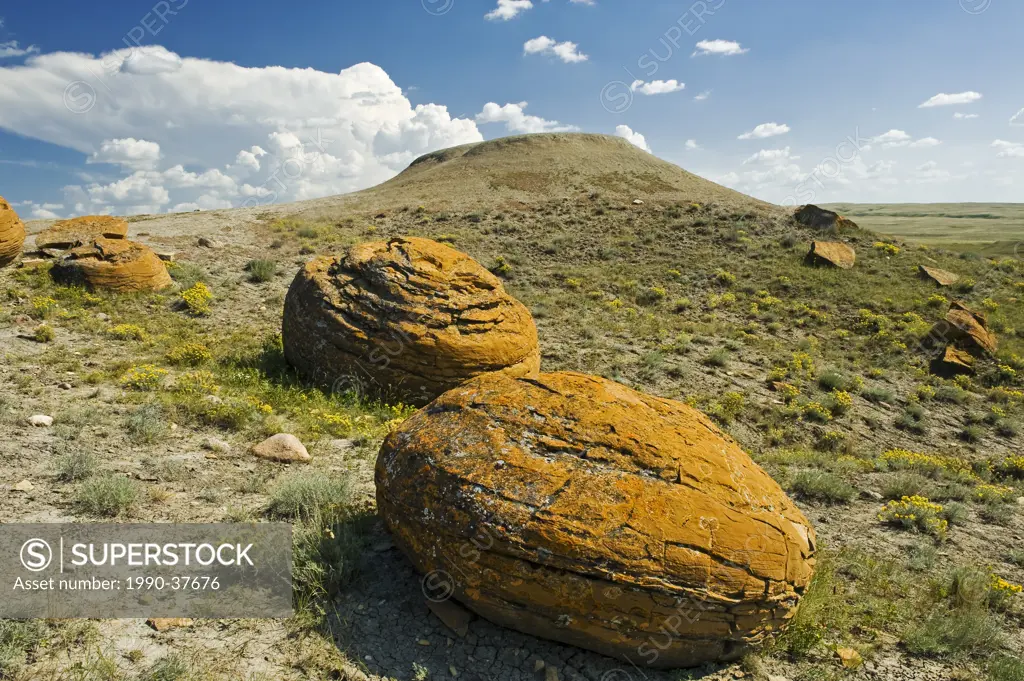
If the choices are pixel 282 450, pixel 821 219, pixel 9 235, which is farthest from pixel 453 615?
pixel 821 219

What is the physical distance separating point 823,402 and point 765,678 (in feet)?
34.8

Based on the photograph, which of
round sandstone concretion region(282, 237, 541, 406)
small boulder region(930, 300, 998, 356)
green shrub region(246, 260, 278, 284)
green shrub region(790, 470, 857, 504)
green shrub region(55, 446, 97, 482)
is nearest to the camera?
green shrub region(55, 446, 97, 482)

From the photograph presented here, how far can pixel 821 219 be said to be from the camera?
28.0m

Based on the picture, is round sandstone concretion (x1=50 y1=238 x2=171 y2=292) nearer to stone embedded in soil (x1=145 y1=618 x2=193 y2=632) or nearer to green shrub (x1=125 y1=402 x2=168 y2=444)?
green shrub (x1=125 y1=402 x2=168 y2=444)

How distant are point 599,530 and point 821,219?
3011 centimetres

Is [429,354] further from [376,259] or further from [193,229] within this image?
[193,229]

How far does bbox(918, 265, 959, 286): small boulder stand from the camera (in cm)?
2163

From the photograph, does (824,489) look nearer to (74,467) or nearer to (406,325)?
(406,325)

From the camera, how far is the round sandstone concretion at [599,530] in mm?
3865

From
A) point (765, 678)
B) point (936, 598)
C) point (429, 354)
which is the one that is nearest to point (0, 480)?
point (429, 354)

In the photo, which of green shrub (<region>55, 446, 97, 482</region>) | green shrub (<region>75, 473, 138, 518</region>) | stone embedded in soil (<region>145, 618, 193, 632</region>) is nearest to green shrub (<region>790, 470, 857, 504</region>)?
stone embedded in soil (<region>145, 618, 193, 632</region>)

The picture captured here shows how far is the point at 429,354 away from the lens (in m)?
8.46

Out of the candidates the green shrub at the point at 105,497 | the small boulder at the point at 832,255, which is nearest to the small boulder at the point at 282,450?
the green shrub at the point at 105,497

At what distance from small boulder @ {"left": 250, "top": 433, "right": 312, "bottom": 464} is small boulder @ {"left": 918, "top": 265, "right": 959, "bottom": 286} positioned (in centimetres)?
2561
